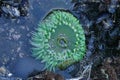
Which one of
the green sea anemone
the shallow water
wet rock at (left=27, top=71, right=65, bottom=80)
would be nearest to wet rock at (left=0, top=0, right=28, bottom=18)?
the shallow water

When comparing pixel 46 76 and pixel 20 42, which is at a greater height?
pixel 20 42

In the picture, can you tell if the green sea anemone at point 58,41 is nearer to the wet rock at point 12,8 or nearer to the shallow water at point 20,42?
the shallow water at point 20,42

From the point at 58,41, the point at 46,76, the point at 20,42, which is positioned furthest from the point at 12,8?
the point at 46,76

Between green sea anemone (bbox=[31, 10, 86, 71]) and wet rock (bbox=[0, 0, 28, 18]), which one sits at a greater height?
wet rock (bbox=[0, 0, 28, 18])

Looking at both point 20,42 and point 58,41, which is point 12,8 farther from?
point 58,41

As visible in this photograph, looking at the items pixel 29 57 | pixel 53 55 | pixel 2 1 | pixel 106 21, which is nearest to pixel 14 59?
pixel 29 57

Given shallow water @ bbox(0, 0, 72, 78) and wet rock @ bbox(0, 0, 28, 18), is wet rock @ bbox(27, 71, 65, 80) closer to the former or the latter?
shallow water @ bbox(0, 0, 72, 78)

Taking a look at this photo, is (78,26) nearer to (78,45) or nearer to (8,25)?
(78,45)
